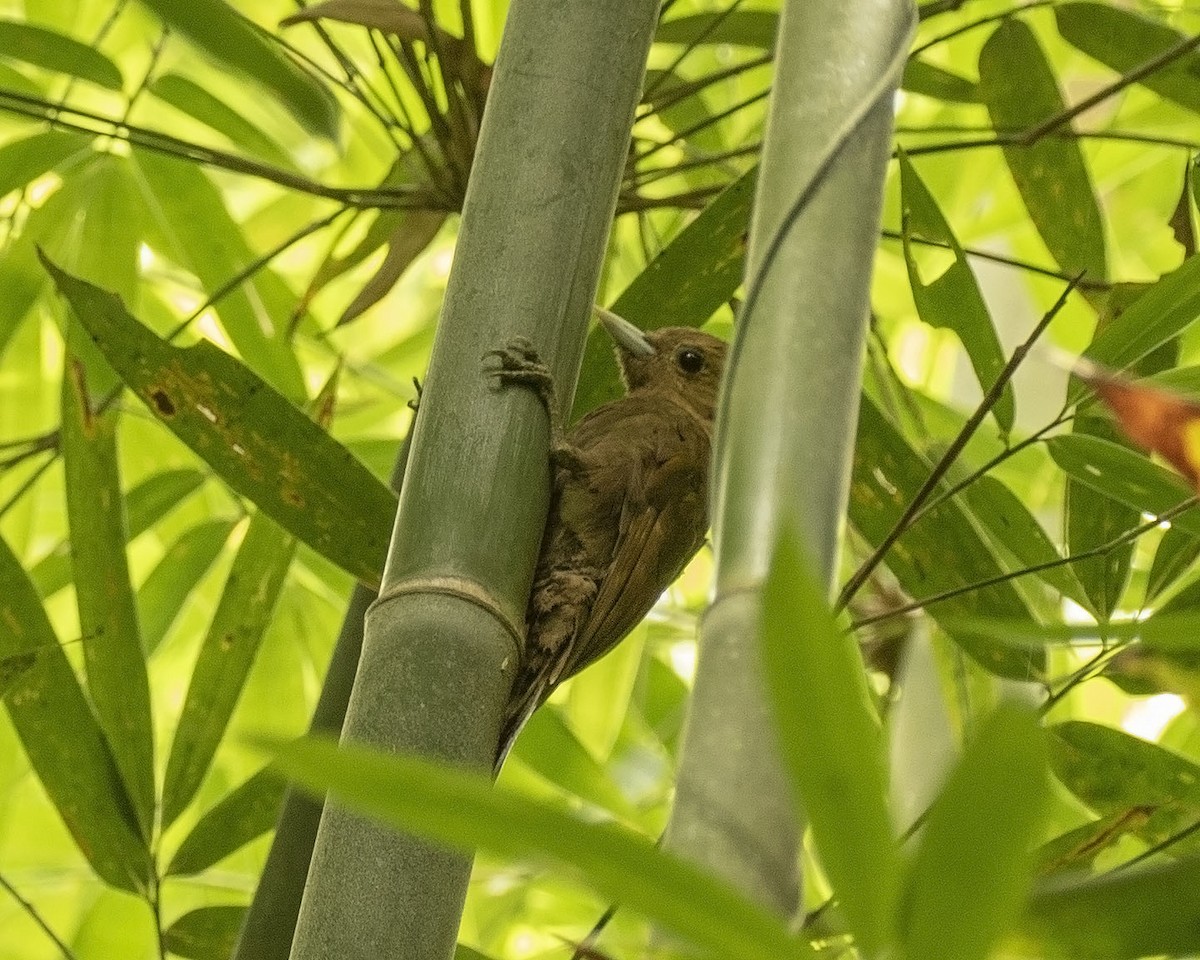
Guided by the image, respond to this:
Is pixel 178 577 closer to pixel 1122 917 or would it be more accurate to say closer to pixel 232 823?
pixel 232 823

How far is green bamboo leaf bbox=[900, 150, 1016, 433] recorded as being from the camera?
113 cm

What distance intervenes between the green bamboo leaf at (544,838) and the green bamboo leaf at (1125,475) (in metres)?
0.63

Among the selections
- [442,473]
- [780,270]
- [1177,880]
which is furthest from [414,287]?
[1177,880]

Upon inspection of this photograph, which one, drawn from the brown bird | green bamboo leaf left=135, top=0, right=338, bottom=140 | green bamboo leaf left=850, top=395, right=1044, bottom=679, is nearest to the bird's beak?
the brown bird

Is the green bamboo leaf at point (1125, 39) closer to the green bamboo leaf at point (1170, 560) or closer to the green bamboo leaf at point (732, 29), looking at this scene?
the green bamboo leaf at point (732, 29)

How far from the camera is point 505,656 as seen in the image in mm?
897

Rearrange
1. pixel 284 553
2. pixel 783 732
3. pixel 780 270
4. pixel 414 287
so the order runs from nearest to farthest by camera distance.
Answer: pixel 783 732, pixel 780 270, pixel 284 553, pixel 414 287

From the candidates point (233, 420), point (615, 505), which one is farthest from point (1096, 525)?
point (233, 420)

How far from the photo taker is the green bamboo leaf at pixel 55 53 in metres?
1.48

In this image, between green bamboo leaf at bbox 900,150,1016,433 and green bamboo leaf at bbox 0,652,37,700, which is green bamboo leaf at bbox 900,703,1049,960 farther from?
green bamboo leaf at bbox 0,652,37,700

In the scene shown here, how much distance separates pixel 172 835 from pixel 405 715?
4.88ft

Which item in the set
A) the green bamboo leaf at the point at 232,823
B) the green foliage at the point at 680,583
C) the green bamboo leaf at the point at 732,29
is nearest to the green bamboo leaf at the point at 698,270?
the green foliage at the point at 680,583

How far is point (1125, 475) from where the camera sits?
103cm

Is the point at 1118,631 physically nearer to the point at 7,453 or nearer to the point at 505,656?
the point at 505,656
